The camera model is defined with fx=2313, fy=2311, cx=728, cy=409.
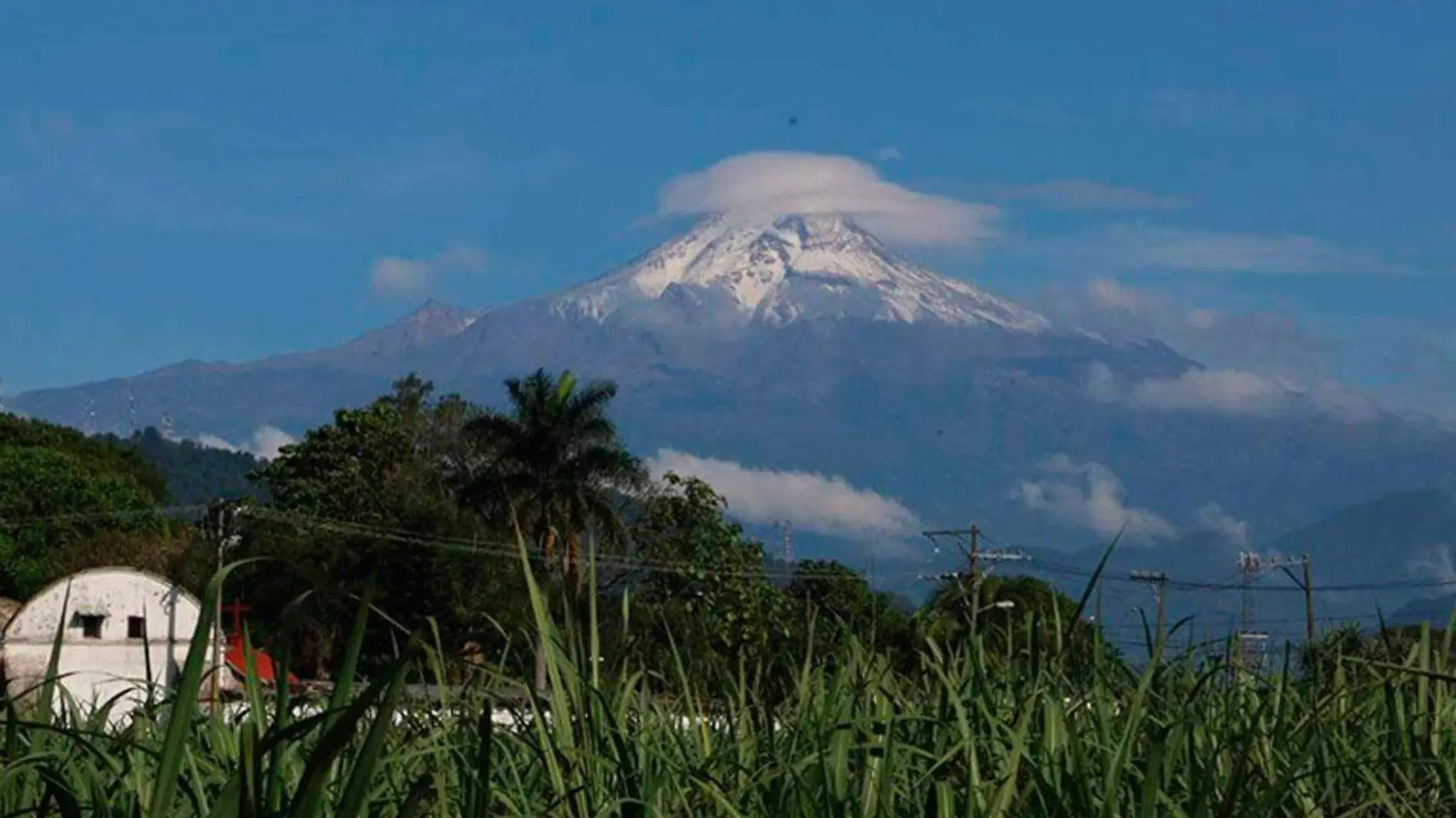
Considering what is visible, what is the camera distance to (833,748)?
17.6 ft

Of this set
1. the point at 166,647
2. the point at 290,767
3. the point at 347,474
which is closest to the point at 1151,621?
the point at 290,767

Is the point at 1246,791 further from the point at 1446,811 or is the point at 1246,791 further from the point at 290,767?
the point at 290,767

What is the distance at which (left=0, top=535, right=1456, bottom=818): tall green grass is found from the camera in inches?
191

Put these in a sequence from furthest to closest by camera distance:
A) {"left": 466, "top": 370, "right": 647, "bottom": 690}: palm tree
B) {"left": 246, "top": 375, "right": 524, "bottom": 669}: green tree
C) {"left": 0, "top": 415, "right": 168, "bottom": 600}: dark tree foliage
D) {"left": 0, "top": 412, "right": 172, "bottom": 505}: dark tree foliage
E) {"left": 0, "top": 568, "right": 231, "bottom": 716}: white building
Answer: {"left": 0, "top": 412, "right": 172, "bottom": 505}: dark tree foliage → {"left": 0, "top": 415, "right": 168, "bottom": 600}: dark tree foliage → {"left": 466, "top": 370, "right": 647, "bottom": 690}: palm tree → {"left": 246, "top": 375, "right": 524, "bottom": 669}: green tree → {"left": 0, "top": 568, "right": 231, "bottom": 716}: white building

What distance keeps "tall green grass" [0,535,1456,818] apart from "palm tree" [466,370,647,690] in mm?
69052

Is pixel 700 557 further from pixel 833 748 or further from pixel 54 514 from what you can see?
pixel 833 748

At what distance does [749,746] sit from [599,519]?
69.6 meters

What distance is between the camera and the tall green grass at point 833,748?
4.84 metres

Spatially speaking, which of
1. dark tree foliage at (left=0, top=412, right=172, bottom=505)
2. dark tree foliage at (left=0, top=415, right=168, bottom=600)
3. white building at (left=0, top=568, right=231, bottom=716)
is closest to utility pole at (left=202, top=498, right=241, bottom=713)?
white building at (left=0, top=568, right=231, bottom=716)

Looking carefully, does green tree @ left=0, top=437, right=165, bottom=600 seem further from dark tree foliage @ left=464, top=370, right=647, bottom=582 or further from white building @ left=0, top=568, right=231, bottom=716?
white building @ left=0, top=568, right=231, bottom=716

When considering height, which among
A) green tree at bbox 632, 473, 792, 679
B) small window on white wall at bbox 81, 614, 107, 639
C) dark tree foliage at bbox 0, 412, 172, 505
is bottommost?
small window on white wall at bbox 81, 614, 107, 639

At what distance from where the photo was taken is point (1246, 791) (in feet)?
17.6

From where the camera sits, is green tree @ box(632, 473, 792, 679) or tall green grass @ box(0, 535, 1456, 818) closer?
tall green grass @ box(0, 535, 1456, 818)

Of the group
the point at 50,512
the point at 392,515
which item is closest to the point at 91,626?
the point at 392,515
